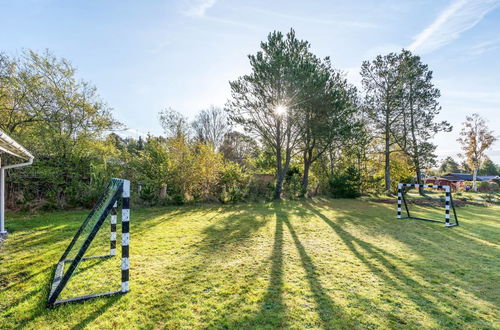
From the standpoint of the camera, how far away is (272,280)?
345 centimetres

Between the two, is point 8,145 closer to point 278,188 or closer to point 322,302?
point 322,302

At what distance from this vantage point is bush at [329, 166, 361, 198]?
637 inches

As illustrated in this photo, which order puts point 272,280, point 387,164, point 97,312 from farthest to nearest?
point 387,164 < point 272,280 < point 97,312

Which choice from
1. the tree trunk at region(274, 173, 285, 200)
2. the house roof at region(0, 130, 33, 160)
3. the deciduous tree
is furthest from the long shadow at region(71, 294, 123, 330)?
the deciduous tree

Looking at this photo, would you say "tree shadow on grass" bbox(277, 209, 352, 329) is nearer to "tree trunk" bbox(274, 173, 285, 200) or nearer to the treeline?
the treeline

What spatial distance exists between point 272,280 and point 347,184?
14.4m

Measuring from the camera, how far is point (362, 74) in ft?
59.7

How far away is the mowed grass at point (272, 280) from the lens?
8.22ft

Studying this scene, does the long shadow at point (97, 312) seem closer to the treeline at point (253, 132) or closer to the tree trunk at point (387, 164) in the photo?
the treeline at point (253, 132)

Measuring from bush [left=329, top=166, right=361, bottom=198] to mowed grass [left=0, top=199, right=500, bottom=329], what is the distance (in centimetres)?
941

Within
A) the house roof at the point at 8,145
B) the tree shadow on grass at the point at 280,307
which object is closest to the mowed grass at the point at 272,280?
the tree shadow on grass at the point at 280,307

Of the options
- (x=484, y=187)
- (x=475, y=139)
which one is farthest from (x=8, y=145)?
(x=484, y=187)

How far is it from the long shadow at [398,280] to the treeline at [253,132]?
25.7 ft

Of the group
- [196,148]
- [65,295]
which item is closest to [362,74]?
[196,148]
